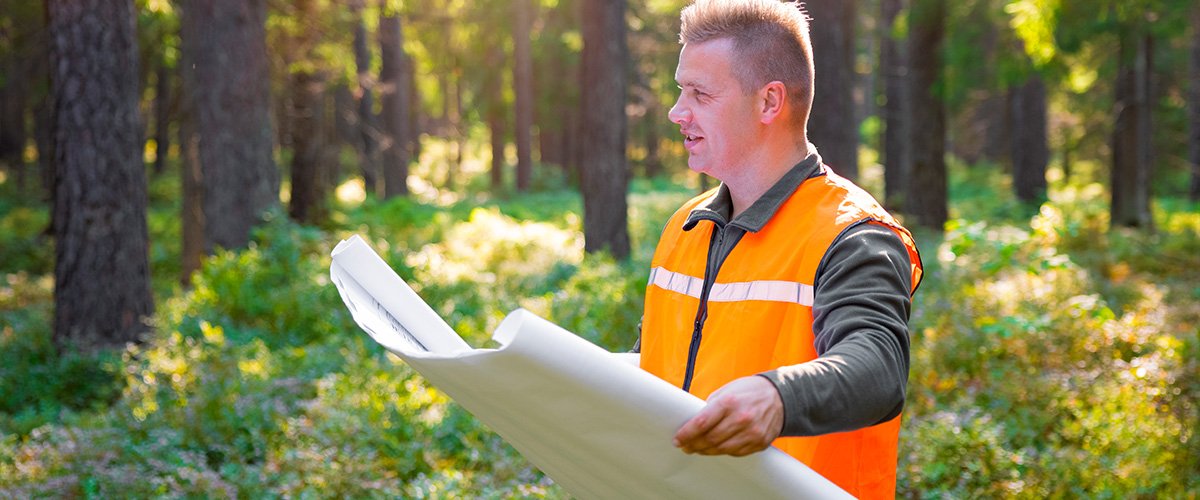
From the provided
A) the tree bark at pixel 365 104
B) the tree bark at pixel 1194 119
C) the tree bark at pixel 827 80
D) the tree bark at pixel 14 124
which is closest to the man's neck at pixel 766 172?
the tree bark at pixel 827 80

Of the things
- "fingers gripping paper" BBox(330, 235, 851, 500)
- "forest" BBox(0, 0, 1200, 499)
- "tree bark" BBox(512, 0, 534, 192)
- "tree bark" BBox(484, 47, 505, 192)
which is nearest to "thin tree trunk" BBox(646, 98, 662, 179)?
"tree bark" BBox(484, 47, 505, 192)

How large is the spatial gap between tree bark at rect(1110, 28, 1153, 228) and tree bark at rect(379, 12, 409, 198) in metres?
16.1

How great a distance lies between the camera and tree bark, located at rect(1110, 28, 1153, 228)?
543 inches

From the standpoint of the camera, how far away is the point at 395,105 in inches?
941

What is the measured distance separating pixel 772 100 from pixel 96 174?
7.52 m

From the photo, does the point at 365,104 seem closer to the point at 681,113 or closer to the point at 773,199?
the point at 681,113

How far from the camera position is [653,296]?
91.0 inches

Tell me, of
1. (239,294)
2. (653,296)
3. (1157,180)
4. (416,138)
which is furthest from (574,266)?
(416,138)

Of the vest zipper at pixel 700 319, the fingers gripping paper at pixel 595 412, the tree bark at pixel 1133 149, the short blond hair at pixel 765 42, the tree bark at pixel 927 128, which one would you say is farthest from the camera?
the tree bark at pixel 927 128

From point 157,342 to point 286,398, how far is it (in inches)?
77.7

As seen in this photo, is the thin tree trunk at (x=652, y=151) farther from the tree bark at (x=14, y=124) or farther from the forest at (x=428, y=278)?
the tree bark at (x=14, y=124)

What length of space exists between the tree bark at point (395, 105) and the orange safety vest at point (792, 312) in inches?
803

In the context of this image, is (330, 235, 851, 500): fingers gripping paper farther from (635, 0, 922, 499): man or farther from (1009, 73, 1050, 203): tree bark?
(1009, 73, 1050, 203): tree bark

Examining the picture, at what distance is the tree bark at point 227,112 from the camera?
34.1ft
